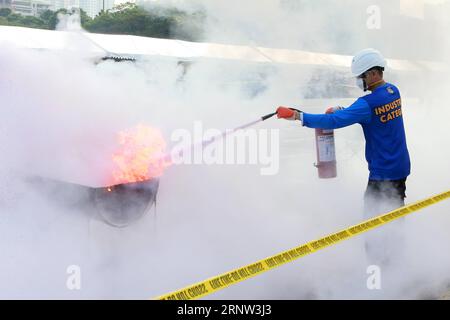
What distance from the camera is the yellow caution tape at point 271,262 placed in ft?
9.14

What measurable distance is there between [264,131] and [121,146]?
8.03 ft

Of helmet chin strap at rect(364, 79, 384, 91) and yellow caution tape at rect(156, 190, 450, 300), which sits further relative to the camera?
helmet chin strap at rect(364, 79, 384, 91)

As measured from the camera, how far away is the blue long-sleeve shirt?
3.55 meters

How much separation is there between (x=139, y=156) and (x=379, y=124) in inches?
67.5

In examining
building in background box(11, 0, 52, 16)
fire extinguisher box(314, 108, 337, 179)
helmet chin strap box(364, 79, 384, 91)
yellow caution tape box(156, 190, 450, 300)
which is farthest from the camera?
building in background box(11, 0, 52, 16)

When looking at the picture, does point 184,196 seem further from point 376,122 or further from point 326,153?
point 376,122

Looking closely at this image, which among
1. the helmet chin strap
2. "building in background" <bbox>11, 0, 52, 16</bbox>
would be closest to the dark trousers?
the helmet chin strap

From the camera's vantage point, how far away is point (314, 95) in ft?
22.0

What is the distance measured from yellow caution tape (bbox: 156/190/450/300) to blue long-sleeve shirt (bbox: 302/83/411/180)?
0.31m

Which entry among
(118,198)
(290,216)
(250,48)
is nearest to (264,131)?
(250,48)

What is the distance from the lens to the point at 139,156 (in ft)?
12.5

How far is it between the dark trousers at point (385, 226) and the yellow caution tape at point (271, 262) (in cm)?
9

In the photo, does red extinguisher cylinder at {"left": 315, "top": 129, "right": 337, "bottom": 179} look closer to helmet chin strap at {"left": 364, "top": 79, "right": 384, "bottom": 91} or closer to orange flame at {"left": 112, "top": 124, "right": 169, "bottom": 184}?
helmet chin strap at {"left": 364, "top": 79, "right": 384, "bottom": 91}
